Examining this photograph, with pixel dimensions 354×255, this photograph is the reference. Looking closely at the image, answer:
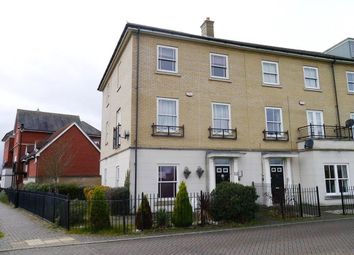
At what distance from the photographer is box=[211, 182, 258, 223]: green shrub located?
1326cm

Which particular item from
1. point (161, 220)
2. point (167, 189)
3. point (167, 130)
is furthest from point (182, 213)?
point (167, 130)

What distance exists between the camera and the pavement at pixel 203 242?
9086 mm

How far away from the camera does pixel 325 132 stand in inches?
841

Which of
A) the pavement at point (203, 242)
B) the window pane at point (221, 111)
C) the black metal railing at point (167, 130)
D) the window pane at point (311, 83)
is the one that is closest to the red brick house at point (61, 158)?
the black metal railing at point (167, 130)

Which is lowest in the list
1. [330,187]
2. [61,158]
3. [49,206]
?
[49,206]

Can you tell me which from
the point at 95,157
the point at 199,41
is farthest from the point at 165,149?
the point at 95,157

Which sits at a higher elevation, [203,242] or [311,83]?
[311,83]

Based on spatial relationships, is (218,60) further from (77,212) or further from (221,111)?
(77,212)

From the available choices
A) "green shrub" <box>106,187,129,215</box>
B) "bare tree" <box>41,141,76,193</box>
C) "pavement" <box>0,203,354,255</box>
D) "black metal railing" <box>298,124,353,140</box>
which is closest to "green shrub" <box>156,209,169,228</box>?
"pavement" <box>0,203,354,255</box>

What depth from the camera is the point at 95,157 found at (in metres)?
34.4

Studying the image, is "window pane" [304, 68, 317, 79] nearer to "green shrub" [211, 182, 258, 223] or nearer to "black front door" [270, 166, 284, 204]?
"black front door" [270, 166, 284, 204]

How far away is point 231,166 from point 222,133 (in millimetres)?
1975

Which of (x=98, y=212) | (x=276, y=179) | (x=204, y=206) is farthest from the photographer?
(x=276, y=179)

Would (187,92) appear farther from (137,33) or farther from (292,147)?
(292,147)
